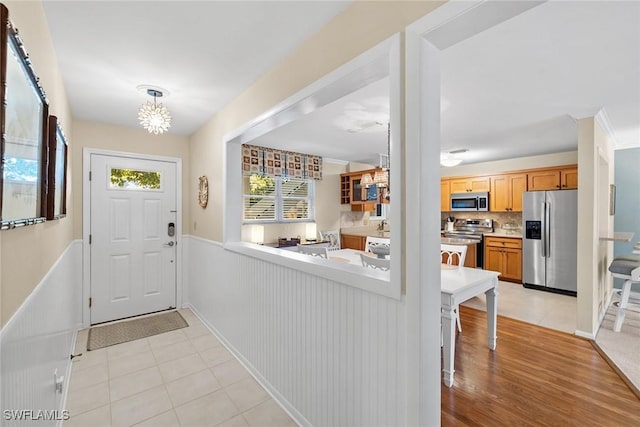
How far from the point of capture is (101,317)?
135 inches

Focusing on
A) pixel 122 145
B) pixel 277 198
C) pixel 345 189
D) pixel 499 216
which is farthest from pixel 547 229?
pixel 122 145

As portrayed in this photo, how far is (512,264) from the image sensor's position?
204 inches

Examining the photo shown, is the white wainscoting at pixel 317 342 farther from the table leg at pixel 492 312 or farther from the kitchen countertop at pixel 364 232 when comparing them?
the kitchen countertop at pixel 364 232

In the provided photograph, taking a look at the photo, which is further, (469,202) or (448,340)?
(469,202)

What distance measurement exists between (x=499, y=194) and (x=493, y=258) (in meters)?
1.22

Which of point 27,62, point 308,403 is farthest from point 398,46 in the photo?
point 308,403

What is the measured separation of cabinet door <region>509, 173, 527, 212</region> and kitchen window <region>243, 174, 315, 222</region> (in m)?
3.69

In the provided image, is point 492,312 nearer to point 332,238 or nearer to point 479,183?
point 332,238

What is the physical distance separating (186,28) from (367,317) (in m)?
1.92

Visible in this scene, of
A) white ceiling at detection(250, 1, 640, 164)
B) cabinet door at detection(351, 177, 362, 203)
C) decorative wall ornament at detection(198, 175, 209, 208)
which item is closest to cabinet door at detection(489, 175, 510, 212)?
white ceiling at detection(250, 1, 640, 164)

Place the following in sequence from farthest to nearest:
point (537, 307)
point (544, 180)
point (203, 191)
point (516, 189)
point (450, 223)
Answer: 1. point (450, 223)
2. point (516, 189)
3. point (544, 180)
4. point (537, 307)
5. point (203, 191)

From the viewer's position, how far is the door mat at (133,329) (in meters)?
2.99

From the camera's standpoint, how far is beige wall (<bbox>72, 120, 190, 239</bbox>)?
129 inches

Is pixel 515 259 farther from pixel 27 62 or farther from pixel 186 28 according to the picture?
pixel 27 62
